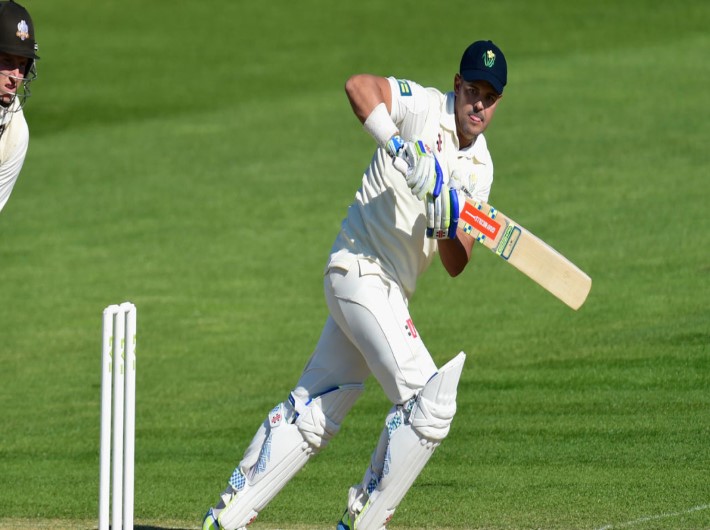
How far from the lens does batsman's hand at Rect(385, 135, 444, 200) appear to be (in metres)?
4.77

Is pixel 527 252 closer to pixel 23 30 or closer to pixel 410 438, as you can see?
pixel 410 438

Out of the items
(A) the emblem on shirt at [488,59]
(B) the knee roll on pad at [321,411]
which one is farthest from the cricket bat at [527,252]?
(B) the knee roll on pad at [321,411]

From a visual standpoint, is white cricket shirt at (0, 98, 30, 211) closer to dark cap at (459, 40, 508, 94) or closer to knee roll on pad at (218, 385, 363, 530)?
knee roll on pad at (218, 385, 363, 530)

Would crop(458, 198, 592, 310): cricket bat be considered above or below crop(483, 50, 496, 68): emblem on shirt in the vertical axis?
below

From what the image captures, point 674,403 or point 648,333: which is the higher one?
point 648,333

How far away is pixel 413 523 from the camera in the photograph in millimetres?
5715

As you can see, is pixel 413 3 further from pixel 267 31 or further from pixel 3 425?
pixel 3 425

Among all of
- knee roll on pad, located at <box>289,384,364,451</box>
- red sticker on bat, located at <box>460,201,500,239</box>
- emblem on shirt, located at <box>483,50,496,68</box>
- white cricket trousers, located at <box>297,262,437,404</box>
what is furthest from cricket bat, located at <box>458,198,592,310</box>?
knee roll on pad, located at <box>289,384,364,451</box>

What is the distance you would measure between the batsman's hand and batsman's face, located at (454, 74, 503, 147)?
0.31m

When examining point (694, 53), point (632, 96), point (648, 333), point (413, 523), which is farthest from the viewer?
point (694, 53)

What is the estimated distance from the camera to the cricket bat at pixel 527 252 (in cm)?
504

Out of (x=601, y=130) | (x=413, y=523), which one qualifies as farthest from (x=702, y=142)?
(x=413, y=523)

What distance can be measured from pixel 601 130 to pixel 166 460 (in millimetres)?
9979

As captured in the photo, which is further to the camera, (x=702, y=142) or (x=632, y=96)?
(x=632, y=96)
